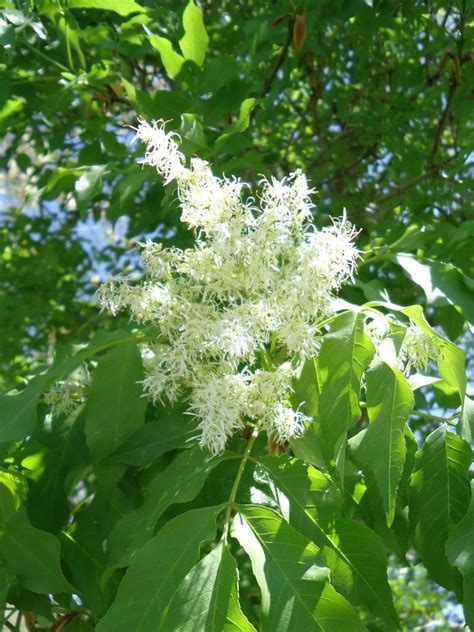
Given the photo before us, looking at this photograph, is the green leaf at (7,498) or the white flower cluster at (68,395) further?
the white flower cluster at (68,395)

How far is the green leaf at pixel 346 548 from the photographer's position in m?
1.30

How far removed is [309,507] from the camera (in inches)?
51.9

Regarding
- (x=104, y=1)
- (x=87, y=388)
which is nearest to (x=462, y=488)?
(x=87, y=388)

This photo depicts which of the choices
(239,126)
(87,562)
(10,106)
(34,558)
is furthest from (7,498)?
(10,106)

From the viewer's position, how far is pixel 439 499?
4.57 feet

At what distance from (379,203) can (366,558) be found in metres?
1.87

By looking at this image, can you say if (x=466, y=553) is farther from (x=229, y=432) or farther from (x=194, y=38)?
(x=194, y=38)

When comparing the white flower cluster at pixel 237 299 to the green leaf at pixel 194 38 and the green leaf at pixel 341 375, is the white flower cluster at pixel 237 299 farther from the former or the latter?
the green leaf at pixel 194 38

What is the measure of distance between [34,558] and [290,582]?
1.66 feet

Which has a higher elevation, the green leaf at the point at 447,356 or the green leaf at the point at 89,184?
the green leaf at the point at 89,184

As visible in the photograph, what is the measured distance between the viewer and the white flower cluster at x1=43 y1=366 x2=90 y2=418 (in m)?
1.66

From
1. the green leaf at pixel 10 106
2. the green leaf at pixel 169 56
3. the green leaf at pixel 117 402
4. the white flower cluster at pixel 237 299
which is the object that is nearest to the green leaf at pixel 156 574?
the white flower cluster at pixel 237 299

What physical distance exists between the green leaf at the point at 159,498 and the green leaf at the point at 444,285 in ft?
1.64

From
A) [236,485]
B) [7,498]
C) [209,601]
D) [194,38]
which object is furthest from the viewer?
[194,38]
